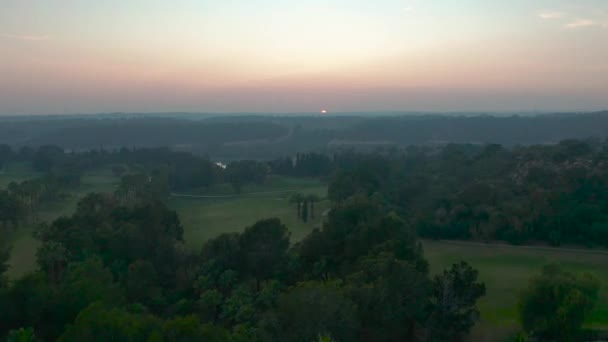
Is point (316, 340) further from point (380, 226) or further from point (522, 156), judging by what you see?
point (522, 156)

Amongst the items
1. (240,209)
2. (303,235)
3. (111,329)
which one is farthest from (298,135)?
(111,329)

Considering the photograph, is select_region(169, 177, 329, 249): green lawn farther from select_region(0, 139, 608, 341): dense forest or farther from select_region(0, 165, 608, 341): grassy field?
select_region(0, 139, 608, 341): dense forest

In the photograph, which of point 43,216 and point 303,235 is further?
point 43,216

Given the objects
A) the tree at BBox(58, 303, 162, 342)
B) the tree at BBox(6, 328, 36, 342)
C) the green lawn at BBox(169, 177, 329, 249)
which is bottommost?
the green lawn at BBox(169, 177, 329, 249)

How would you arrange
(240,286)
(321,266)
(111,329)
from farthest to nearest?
(321,266)
(240,286)
(111,329)

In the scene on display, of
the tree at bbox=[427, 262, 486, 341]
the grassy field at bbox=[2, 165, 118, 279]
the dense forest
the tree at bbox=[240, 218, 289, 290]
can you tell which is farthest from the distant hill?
the tree at bbox=[427, 262, 486, 341]

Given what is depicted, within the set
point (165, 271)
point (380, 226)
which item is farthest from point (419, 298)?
point (165, 271)

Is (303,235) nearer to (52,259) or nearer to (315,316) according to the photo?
(52,259)
